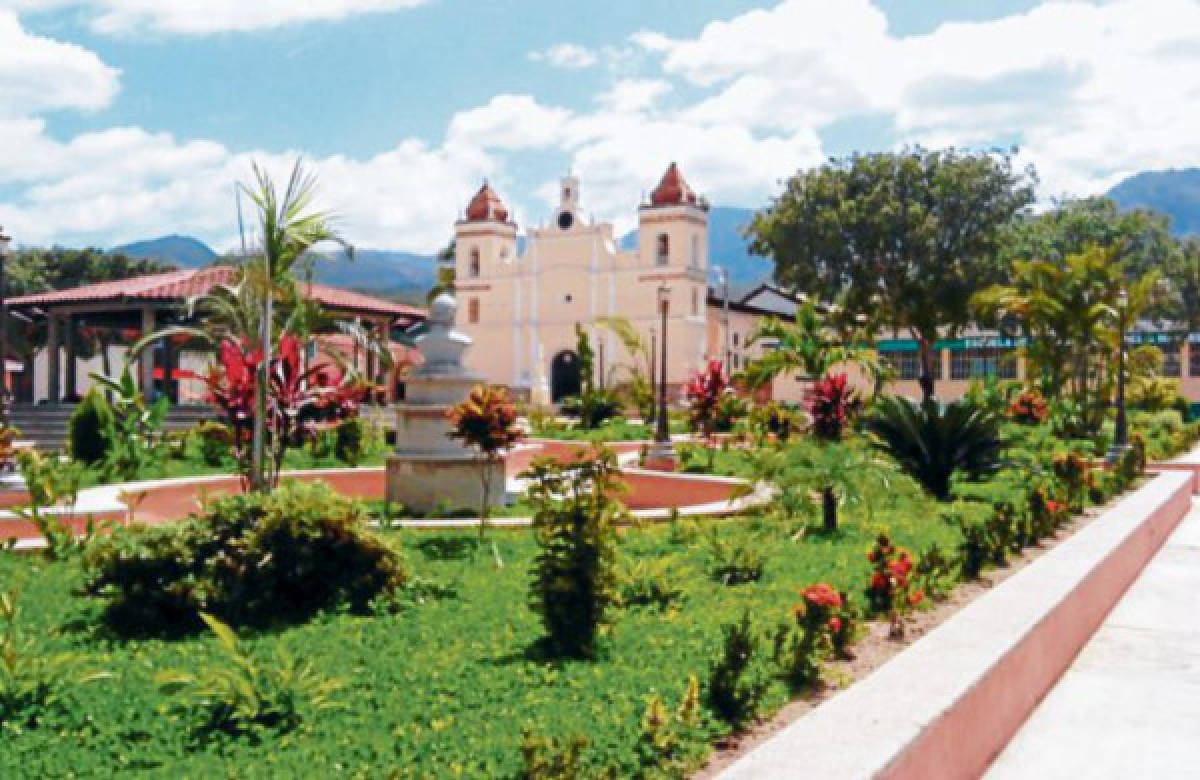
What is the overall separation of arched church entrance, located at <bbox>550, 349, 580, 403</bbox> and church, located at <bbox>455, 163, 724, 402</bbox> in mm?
47

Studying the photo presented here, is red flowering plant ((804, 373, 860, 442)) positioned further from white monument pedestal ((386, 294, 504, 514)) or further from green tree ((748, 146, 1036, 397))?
green tree ((748, 146, 1036, 397))

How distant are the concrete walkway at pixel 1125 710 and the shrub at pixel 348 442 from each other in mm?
10025

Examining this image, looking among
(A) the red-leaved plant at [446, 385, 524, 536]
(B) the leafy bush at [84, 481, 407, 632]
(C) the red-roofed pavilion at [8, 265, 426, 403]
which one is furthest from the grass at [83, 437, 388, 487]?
(C) the red-roofed pavilion at [8, 265, 426, 403]

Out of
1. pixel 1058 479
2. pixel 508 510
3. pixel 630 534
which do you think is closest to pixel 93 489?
pixel 508 510

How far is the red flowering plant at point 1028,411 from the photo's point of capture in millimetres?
23312

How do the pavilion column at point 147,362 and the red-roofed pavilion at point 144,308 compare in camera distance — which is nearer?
the red-roofed pavilion at point 144,308

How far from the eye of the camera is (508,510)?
11.1 m

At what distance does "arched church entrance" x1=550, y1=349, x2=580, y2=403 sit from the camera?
178 ft

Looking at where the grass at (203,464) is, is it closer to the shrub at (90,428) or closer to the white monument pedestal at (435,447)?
the shrub at (90,428)

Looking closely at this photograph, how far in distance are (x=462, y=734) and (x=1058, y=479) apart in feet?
32.0

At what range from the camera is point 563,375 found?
54.7 metres

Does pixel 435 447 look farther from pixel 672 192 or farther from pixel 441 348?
pixel 672 192

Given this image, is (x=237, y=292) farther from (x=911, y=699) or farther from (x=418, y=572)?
(x=911, y=699)

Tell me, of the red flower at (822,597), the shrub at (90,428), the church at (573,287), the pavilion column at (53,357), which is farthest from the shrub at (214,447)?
the church at (573,287)
